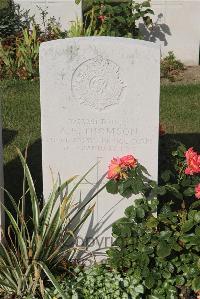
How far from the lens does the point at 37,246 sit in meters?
4.19

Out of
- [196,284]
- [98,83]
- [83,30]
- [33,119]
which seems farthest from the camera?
[83,30]

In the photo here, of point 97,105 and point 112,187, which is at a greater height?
point 97,105

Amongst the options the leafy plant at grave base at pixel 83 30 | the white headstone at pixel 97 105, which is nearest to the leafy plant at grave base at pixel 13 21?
the leafy plant at grave base at pixel 83 30

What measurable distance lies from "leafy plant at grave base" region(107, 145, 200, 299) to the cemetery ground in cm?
163

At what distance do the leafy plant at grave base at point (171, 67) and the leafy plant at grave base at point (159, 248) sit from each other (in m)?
4.62

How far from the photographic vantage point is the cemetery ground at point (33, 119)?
630 centimetres

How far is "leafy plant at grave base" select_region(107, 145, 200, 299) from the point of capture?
4145mm

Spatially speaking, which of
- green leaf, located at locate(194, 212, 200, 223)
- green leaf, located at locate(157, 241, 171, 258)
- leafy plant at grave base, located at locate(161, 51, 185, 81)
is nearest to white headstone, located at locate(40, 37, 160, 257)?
green leaf, located at locate(194, 212, 200, 223)

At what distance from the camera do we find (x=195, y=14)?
356 inches

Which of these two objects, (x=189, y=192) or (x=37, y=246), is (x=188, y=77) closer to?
(x=189, y=192)

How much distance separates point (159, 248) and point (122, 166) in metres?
0.61

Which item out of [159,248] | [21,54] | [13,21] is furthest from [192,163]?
[13,21]

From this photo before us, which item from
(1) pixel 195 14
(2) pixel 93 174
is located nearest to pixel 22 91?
(1) pixel 195 14

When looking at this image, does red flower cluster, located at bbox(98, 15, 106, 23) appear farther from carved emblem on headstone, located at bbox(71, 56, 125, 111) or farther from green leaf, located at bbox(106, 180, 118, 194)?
green leaf, located at bbox(106, 180, 118, 194)
